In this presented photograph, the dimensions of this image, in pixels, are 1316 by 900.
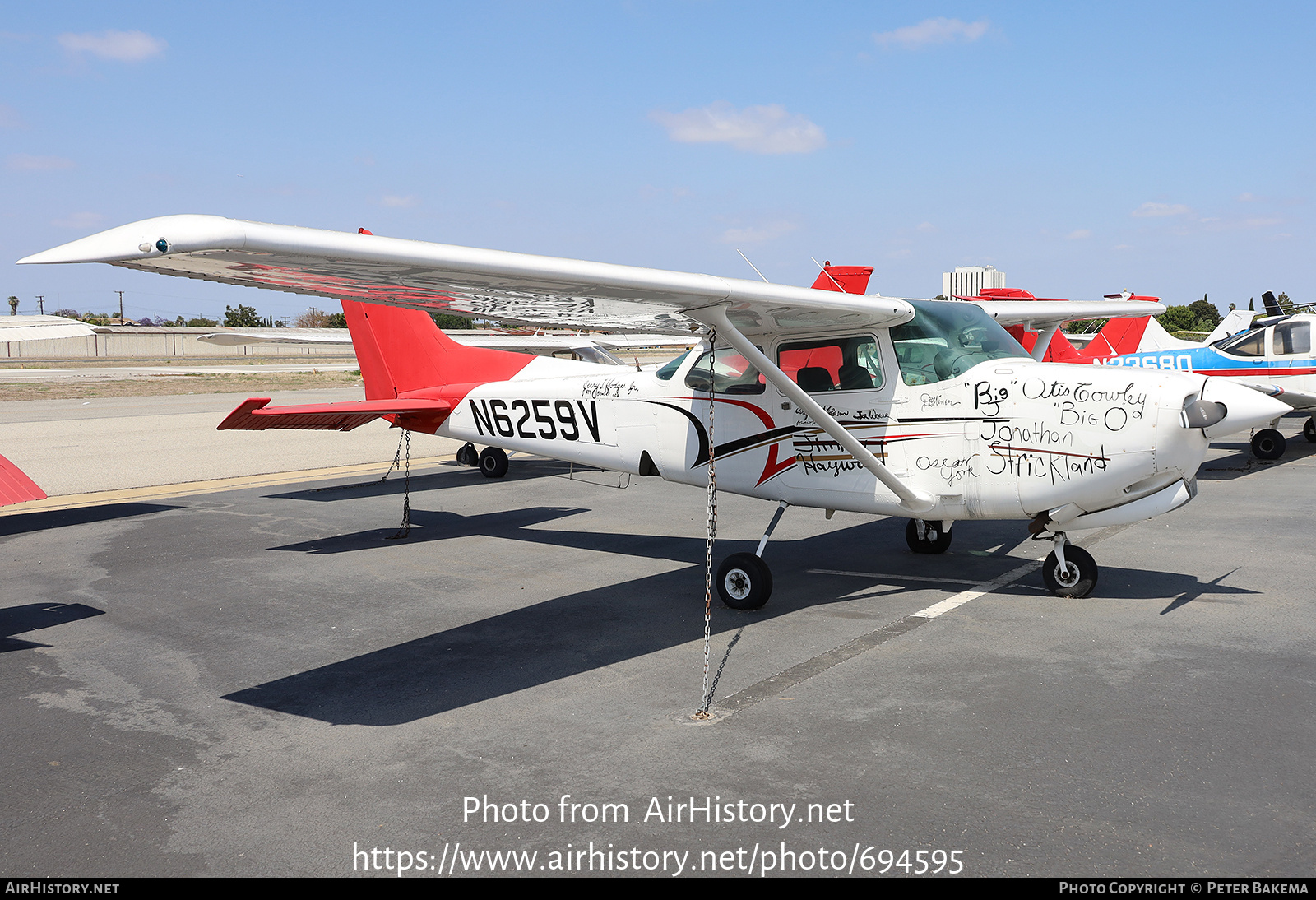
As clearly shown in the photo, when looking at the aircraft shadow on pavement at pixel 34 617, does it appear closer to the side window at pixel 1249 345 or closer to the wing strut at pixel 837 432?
the wing strut at pixel 837 432

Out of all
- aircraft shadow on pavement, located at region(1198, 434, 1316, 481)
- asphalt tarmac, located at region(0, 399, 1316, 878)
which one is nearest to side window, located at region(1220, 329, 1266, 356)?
aircraft shadow on pavement, located at region(1198, 434, 1316, 481)

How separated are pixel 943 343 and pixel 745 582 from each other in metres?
2.45

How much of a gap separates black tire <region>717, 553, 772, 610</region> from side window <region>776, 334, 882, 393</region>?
1523 mm

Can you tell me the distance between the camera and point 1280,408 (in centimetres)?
667

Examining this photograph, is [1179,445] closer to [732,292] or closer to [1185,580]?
[1185,580]

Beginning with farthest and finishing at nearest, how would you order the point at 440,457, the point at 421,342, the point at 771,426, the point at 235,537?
1. the point at 440,457
2. the point at 421,342
3. the point at 235,537
4. the point at 771,426

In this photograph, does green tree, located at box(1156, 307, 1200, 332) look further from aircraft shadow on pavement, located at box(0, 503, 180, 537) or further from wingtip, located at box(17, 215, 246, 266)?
wingtip, located at box(17, 215, 246, 266)

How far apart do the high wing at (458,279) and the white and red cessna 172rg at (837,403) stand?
2 centimetres

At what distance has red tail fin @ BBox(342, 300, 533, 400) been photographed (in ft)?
37.8

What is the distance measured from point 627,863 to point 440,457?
15.4 m

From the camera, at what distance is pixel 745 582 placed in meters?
7.39

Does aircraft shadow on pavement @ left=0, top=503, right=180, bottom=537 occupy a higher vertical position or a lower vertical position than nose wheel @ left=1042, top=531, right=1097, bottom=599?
lower

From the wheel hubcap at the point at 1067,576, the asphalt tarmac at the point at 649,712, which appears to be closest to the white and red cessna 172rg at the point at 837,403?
the wheel hubcap at the point at 1067,576

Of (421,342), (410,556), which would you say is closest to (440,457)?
(421,342)
